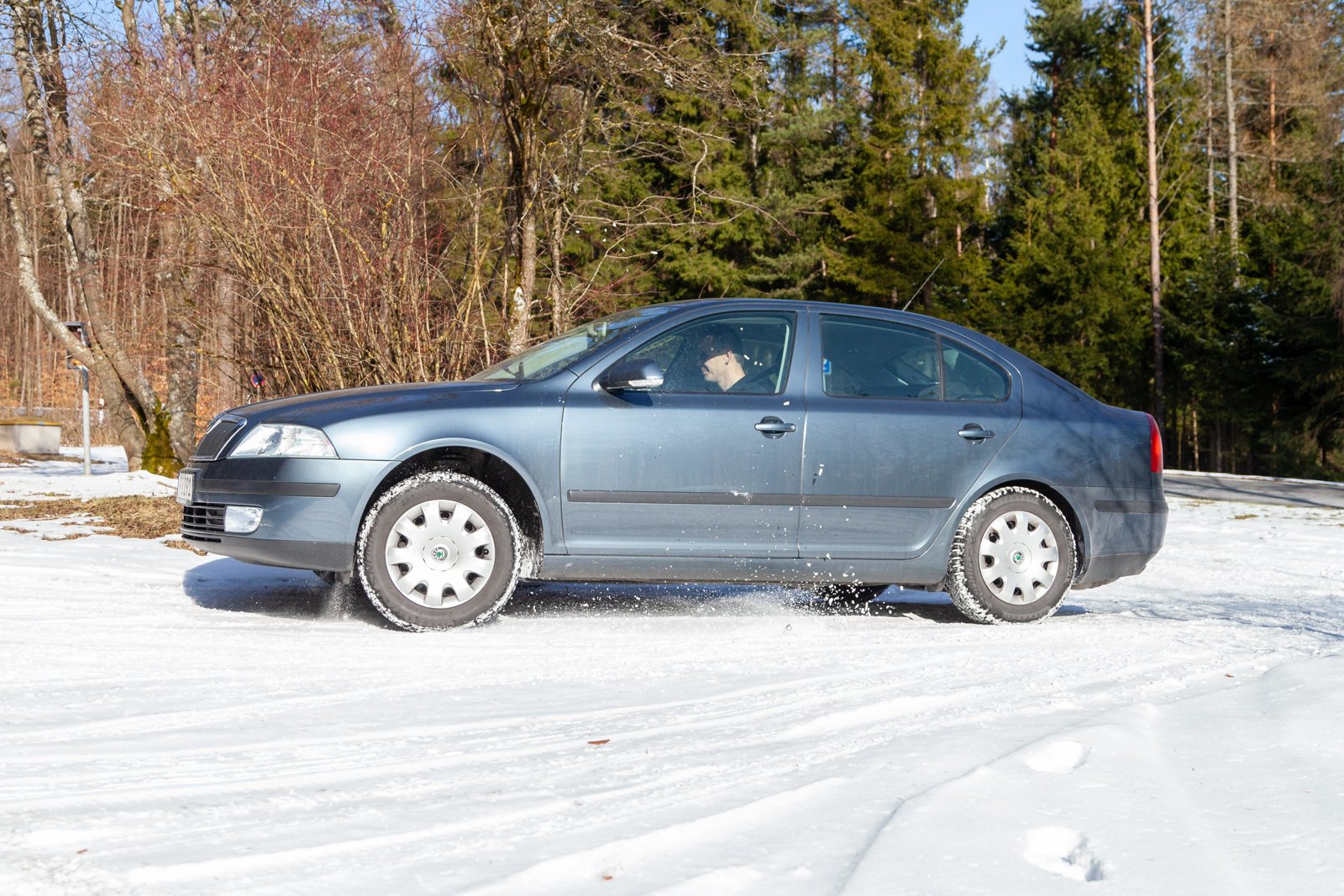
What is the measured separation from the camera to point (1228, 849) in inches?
111

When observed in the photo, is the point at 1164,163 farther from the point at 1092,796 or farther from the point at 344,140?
the point at 1092,796

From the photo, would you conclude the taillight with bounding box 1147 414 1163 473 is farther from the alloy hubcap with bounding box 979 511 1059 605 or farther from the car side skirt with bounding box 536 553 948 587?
the car side skirt with bounding box 536 553 948 587

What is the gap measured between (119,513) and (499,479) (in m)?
5.73

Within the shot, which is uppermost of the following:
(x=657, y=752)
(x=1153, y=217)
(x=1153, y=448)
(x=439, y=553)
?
(x=1153, y=217)

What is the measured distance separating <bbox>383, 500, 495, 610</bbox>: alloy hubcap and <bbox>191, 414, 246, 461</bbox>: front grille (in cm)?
97

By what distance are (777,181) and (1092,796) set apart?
34.4 m

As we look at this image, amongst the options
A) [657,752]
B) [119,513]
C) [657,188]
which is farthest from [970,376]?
[657,188]

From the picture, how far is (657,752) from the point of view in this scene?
3588 millimetres

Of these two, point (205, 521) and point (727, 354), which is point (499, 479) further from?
point (205, 521)

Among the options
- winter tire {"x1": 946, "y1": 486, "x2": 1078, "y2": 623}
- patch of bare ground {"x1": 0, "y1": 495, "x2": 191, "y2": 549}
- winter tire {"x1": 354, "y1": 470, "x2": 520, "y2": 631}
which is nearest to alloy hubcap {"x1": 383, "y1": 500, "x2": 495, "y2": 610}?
winter tire {"x1": 354, "y1": 470, "x2": 520, "y2": 631}

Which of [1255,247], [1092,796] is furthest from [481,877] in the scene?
[1255,247]

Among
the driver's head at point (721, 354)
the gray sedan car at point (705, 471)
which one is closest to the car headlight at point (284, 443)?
the gray sedan car at point (705, 471)

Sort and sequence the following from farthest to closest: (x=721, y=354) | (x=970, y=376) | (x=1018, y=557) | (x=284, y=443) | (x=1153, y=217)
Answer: (x=1153, y=217) → (x=970, y=376) → (x=1018, y=557) → (x=721, y=354) → (x=284, y=443)

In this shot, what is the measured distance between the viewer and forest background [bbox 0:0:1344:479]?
32.3 ft
